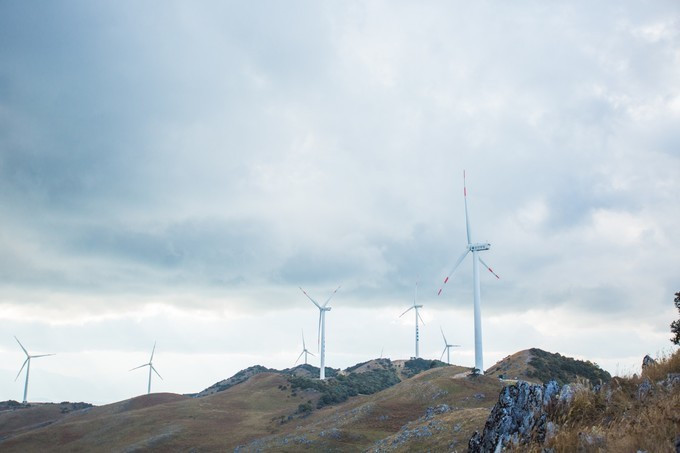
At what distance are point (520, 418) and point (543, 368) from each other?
106 metres

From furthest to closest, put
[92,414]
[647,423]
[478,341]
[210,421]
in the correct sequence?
[92,414]
[210,421]
[478,341]
[647,423]

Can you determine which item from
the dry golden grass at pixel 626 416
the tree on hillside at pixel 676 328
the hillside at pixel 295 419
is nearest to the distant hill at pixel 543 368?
the hillside at pixel 295 419

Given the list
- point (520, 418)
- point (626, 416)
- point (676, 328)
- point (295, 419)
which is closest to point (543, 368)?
point (295, 419)

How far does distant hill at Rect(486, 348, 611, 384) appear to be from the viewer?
110875 millimetres

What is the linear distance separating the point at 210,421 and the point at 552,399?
323ft

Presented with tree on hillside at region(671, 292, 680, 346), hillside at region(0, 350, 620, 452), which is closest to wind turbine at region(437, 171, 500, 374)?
hillside at region(0, 350, 620, 452)

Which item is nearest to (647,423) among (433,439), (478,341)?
(433,439)

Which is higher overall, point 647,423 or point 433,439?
point 647,423

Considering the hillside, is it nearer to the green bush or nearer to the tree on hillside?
the green bush

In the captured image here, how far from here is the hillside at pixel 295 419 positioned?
5752cm

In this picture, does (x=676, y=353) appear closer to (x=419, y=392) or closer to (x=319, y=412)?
(x=419, y=392)

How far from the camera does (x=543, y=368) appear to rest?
116 meters

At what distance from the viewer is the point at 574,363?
413ft

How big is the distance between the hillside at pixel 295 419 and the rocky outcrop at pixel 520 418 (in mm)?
24117
